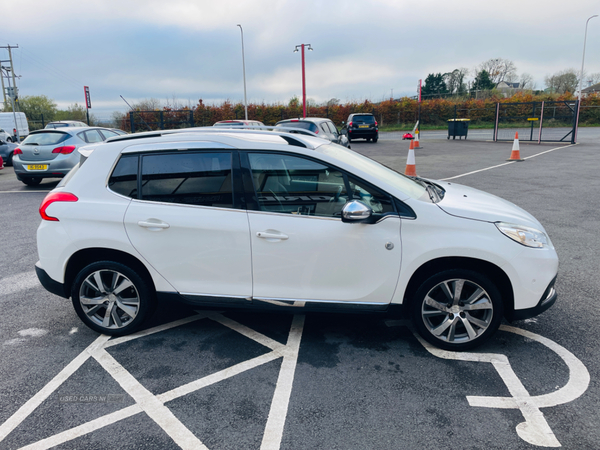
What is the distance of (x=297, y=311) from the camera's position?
3412mm

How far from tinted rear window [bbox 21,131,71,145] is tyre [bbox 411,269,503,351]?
36.2 ft

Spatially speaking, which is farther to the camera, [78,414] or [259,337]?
[259,337]

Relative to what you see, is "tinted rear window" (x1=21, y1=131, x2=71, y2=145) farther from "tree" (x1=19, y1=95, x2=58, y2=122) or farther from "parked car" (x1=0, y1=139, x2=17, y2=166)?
"tree" (x1=19, y1=95, x2=58, y2=122)

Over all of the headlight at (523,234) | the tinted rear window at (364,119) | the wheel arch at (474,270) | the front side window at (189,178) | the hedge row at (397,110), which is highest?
the hedge row at (397,110)

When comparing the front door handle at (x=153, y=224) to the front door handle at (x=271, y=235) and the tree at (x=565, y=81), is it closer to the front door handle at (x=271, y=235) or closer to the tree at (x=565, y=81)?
the front door handle at (x=271, y=235)

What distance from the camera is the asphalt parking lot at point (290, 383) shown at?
2527 mm

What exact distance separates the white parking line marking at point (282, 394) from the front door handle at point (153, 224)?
1.35 meters

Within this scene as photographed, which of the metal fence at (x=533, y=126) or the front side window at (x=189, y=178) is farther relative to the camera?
the metal fence at (x=533, y=126)

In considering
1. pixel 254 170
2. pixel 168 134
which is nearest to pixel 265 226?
pixel 254 170

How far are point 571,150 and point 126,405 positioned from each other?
21.0m

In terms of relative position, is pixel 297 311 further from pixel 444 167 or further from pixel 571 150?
pixel 571 150

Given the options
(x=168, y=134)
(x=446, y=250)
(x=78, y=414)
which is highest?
(x=168, y=134)

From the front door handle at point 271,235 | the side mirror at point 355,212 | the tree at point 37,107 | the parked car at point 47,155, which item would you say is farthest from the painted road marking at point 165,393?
the tree at point 37,107

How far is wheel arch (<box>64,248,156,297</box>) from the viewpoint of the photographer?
3588 millimetres
